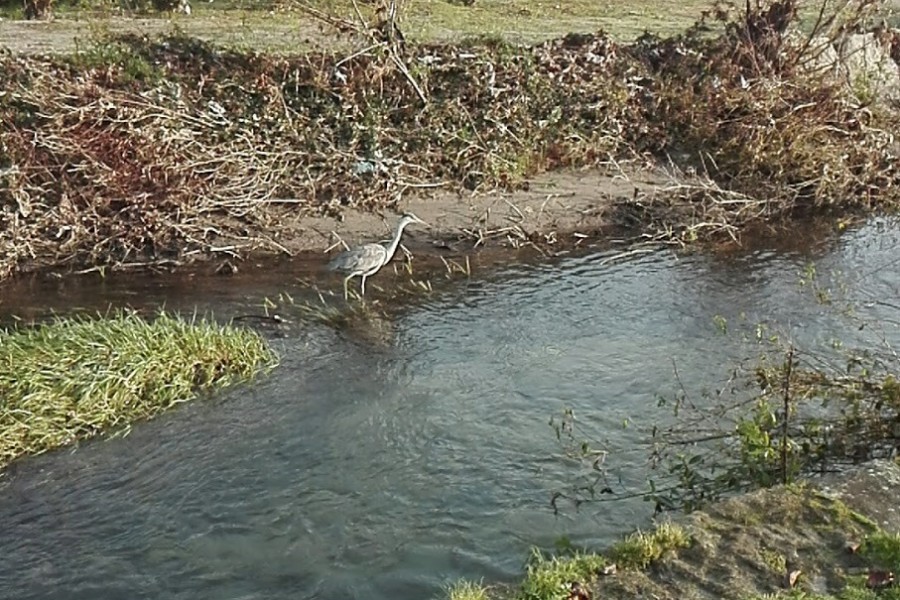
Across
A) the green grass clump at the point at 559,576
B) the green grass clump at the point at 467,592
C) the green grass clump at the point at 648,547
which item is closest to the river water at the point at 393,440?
the green grass clump at the point at 467,592

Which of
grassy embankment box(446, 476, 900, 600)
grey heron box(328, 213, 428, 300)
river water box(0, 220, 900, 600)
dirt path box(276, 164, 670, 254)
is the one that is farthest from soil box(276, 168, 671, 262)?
grassy embankment box(446, 476, 900, 600)

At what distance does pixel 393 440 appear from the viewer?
9992 millimetres

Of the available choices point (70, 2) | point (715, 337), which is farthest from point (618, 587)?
point (70, 2)

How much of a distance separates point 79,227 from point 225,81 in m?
3.85

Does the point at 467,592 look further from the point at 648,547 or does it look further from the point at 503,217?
the point at 503,217

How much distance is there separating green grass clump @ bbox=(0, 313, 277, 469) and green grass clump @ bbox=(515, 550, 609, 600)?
516cm

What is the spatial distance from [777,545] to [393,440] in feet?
13.9

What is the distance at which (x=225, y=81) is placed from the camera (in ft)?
57.9

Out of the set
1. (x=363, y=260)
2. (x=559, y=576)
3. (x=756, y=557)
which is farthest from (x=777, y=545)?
(x=363, y=260)

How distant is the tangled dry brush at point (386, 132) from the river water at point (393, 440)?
1360mm

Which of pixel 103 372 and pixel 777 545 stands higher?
pixel 777 545

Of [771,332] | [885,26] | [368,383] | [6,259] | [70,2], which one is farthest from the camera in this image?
[70,2]

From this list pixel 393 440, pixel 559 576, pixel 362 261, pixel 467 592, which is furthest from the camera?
pixel 362 261

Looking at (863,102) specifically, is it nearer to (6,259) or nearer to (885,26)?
(885,26)
